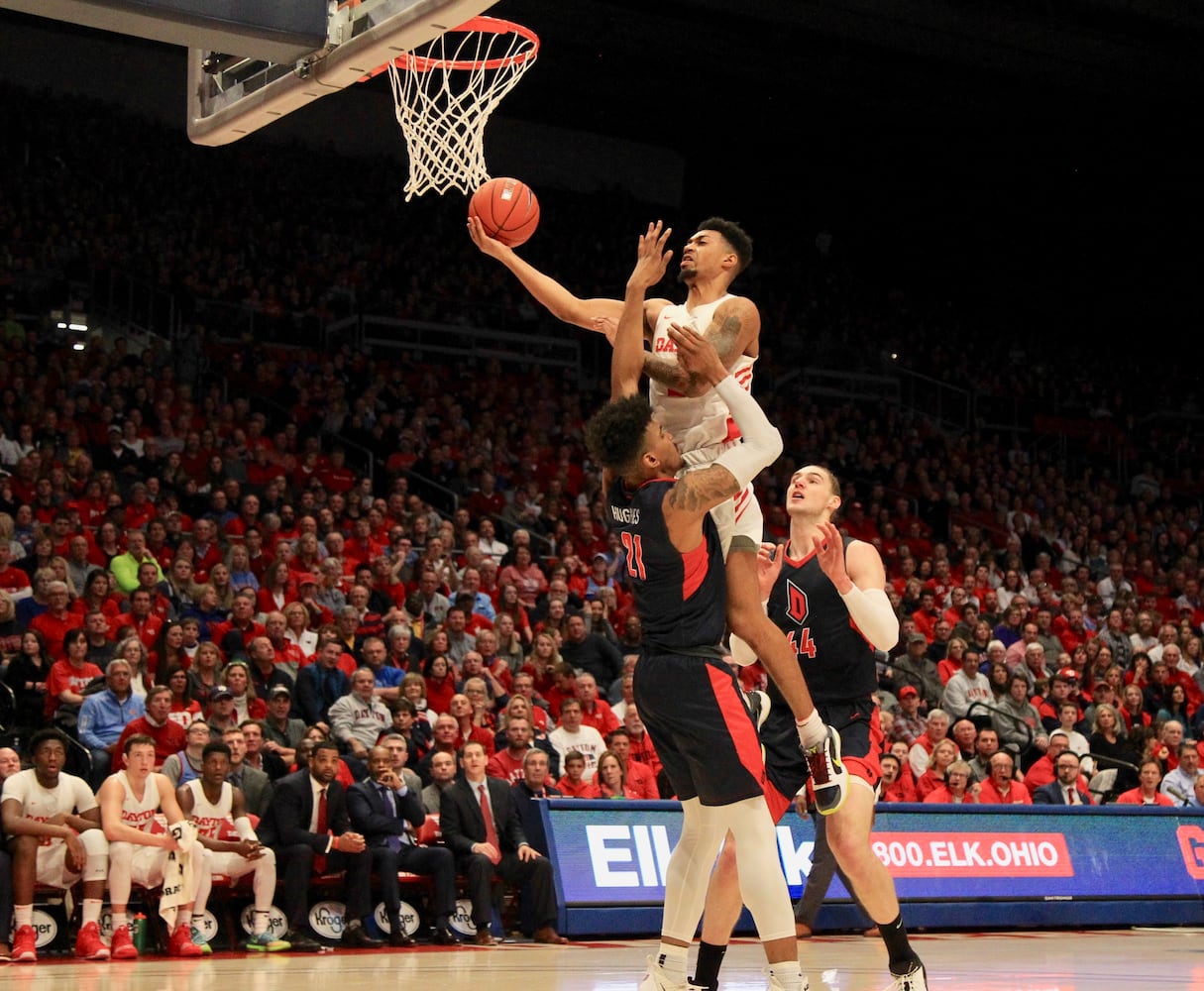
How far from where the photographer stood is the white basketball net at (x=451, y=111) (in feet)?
28.4

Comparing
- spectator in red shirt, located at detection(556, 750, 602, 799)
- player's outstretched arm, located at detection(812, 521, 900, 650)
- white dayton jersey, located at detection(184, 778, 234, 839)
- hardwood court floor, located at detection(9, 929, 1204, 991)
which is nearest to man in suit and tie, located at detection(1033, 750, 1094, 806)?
hardwood court floor, located at detection(9, 929, 1204, 991)

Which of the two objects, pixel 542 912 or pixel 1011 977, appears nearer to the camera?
pixel 1011 977

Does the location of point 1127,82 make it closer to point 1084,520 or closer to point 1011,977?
point 1084,520

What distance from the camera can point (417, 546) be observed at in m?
16.7

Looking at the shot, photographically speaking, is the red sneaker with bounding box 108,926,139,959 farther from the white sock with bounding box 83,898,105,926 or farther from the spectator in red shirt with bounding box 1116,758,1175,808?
the spectator in red shirt with bounding box 1116,758,1175,808

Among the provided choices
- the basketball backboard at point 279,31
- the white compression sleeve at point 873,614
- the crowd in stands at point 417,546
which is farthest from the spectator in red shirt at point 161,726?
the white compression sleeve at point 873,614

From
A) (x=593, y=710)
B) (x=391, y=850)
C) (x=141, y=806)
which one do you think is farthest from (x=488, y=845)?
(x=593, y=710)

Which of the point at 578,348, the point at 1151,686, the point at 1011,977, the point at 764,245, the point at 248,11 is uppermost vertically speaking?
the point at 764,245

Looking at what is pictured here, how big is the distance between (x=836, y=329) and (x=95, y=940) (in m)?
20.5

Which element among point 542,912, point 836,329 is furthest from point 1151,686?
point 836,329

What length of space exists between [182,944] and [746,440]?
6.06 meters

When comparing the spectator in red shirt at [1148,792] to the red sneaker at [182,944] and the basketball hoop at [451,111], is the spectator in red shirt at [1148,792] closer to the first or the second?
the red sneaker at [182,944]

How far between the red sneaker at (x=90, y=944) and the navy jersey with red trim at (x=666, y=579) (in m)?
5.45

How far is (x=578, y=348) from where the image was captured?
24.7 metres
